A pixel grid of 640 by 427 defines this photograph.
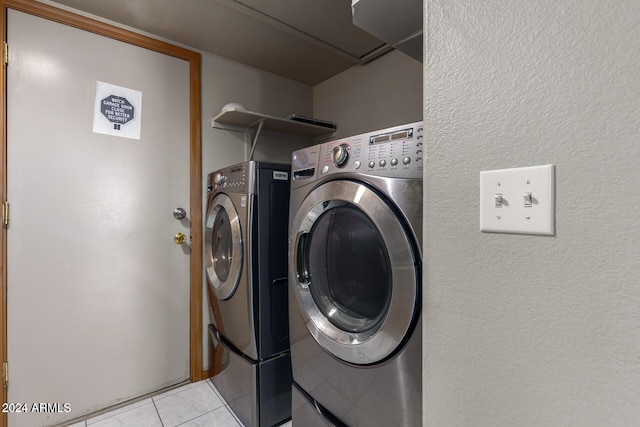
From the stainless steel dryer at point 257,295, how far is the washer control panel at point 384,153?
51 centimetres

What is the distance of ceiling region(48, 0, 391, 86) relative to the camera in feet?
5.05

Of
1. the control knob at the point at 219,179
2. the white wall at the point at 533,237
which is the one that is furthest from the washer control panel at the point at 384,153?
the control knob at the point at 219,179

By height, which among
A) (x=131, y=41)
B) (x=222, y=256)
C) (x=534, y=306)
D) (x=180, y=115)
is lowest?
(x=222, y=256)

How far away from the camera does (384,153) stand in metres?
0.87

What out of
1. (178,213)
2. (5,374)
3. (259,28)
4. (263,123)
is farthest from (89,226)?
(259,28)

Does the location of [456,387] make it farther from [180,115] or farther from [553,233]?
[180,115]

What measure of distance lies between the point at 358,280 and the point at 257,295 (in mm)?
599

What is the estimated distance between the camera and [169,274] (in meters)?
1.83

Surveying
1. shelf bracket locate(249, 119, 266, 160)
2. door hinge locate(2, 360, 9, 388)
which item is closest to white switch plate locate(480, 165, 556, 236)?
shelf bracket locate(249, 119, 266, 160)

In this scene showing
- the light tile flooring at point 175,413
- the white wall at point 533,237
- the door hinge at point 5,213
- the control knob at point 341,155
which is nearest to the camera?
the white wall at point 533,237

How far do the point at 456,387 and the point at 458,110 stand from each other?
0.53 m

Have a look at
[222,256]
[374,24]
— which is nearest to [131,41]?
[222,256]

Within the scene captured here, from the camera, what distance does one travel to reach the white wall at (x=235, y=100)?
78.1 inches

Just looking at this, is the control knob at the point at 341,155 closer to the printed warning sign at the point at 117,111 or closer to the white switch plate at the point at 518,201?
the white switch plate at the point at 518,201
